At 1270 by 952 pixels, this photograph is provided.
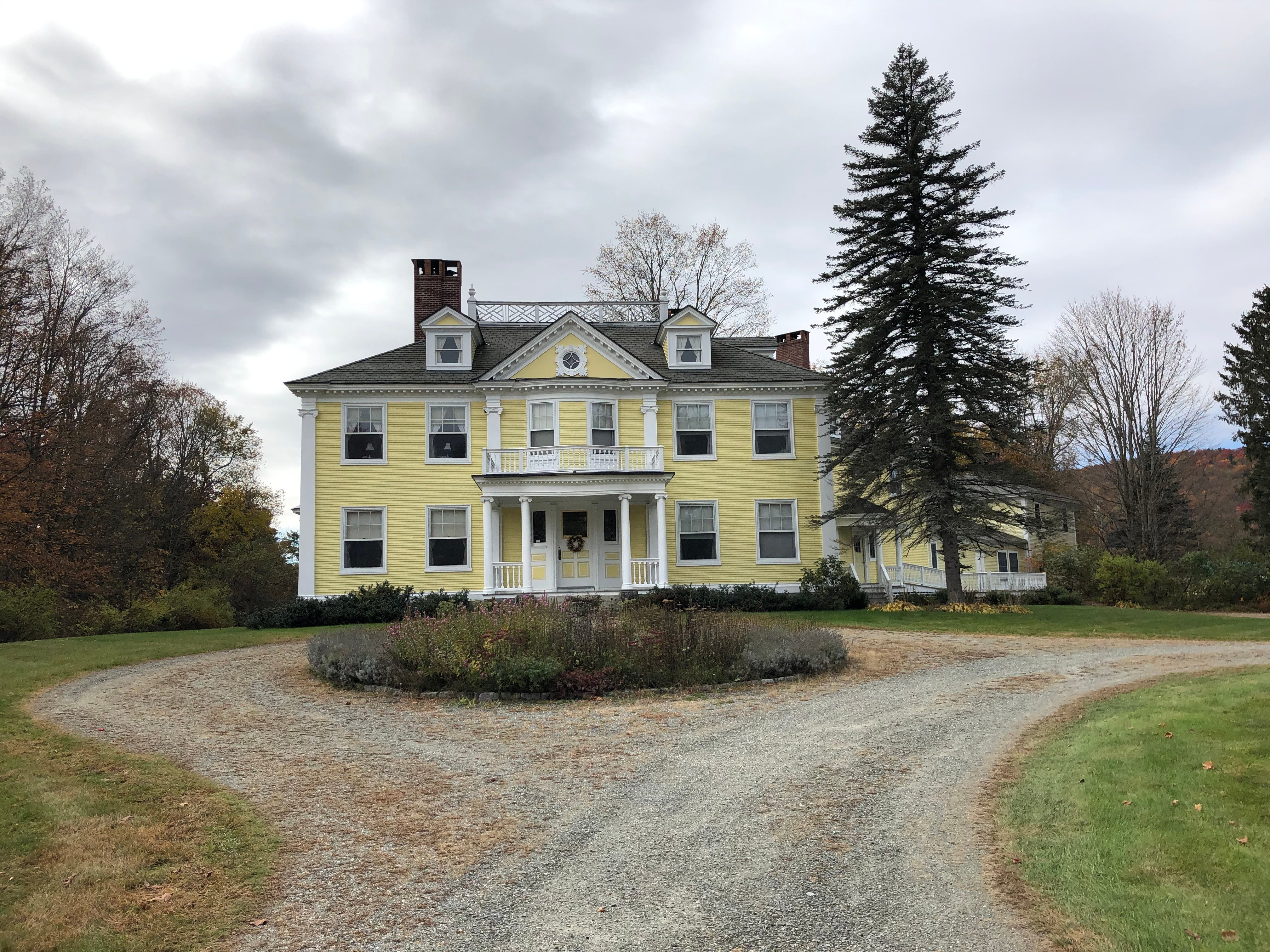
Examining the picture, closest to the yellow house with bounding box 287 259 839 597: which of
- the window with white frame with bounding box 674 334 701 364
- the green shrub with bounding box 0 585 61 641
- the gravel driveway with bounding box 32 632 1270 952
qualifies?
the window with white frame with bounding box 674 334 701 364

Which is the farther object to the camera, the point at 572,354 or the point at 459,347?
the point at 459,347

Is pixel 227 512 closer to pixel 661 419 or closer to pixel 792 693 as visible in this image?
pixel 661 419

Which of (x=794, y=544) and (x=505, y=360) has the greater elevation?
(x=505, y=360)

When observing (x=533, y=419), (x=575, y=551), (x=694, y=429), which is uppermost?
(x=533, y=419)

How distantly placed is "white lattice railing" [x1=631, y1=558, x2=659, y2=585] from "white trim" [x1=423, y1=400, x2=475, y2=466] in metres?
5.96

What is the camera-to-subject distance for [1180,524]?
3888 centimetres

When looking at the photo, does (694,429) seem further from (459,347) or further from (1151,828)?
(1151,828)

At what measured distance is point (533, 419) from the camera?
25750 mm

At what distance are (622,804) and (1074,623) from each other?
16398 millimetres

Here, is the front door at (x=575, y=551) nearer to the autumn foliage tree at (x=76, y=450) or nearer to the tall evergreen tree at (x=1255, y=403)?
the autumn foliage tree at (x=76, y=450)

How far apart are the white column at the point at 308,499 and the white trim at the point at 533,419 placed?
6.26 m

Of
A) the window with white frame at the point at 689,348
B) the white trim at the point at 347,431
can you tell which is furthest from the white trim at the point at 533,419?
the window with white frame at the point at 689,348

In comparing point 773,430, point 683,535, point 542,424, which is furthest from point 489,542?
point 773,430

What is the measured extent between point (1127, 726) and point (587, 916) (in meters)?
6.28
